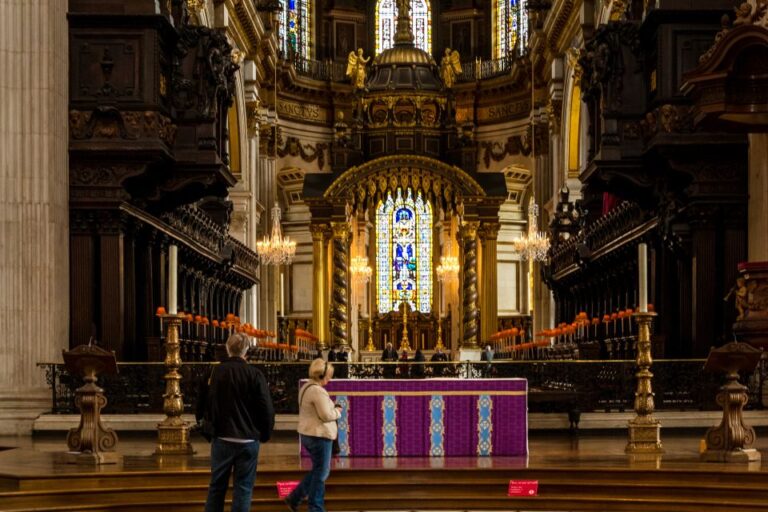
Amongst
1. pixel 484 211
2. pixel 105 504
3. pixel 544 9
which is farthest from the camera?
pixel 544 9

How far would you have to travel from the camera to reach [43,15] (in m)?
21.1

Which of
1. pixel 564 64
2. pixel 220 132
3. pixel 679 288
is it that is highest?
pixel 564 64

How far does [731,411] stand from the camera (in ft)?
48.4

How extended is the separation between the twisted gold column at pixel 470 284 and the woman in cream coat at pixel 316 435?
96.5 feet

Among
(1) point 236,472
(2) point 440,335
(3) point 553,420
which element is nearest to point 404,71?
(2) point 440,335

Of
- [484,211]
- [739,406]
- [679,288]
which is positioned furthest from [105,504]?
[484,211]

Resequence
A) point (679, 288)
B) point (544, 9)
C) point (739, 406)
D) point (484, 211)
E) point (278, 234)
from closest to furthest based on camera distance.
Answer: point (739, 406) < point (679, 288) < point (278, 234) < point (484, 211) < point (544, 9)

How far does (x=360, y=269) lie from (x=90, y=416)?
3293 cm

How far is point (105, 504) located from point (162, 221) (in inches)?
550

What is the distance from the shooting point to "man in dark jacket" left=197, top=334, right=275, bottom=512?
464 inches

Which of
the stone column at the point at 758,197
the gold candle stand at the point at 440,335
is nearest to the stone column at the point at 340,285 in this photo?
the gold candle stand at the point at 440,335

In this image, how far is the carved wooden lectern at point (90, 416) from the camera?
49.0 feet

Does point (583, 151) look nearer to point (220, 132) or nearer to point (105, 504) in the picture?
point (220, 132)

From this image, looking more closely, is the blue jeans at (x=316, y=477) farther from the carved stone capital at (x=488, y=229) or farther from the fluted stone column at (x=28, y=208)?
the carved stone capital at (x=488, y=229)
